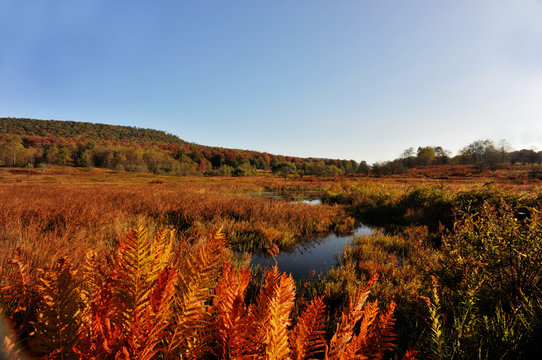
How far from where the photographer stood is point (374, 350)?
70cm

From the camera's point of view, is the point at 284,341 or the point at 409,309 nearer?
the point at 284,341

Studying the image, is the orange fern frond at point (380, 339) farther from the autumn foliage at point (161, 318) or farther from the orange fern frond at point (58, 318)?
the orange fern frond at point (58, 318)

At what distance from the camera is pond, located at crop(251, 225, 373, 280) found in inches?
222

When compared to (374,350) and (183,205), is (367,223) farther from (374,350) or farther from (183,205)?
(374,350)

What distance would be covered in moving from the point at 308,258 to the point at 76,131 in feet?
525

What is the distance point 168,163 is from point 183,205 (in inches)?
3166

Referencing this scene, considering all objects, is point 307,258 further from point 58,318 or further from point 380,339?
point 58,318

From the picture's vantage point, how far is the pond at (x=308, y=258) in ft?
18.5

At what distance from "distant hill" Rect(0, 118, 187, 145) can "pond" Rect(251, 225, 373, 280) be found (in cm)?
13863

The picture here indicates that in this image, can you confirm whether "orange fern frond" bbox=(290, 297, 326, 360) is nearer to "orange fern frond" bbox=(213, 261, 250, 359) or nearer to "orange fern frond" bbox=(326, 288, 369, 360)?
"orange fern frond" bbox=(326, 288, 369, 360)

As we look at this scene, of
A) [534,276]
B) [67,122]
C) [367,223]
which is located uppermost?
[67,122]

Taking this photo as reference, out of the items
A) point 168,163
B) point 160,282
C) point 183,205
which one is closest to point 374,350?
point 160,282

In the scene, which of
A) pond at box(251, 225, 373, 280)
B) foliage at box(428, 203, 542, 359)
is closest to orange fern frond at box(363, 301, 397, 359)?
foliage at box(428, 203, 542, 359)

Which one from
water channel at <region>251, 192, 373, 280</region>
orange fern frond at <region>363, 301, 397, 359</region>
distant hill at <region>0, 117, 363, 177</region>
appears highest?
distant hill at <region>0, 117, 363, 177</region>
